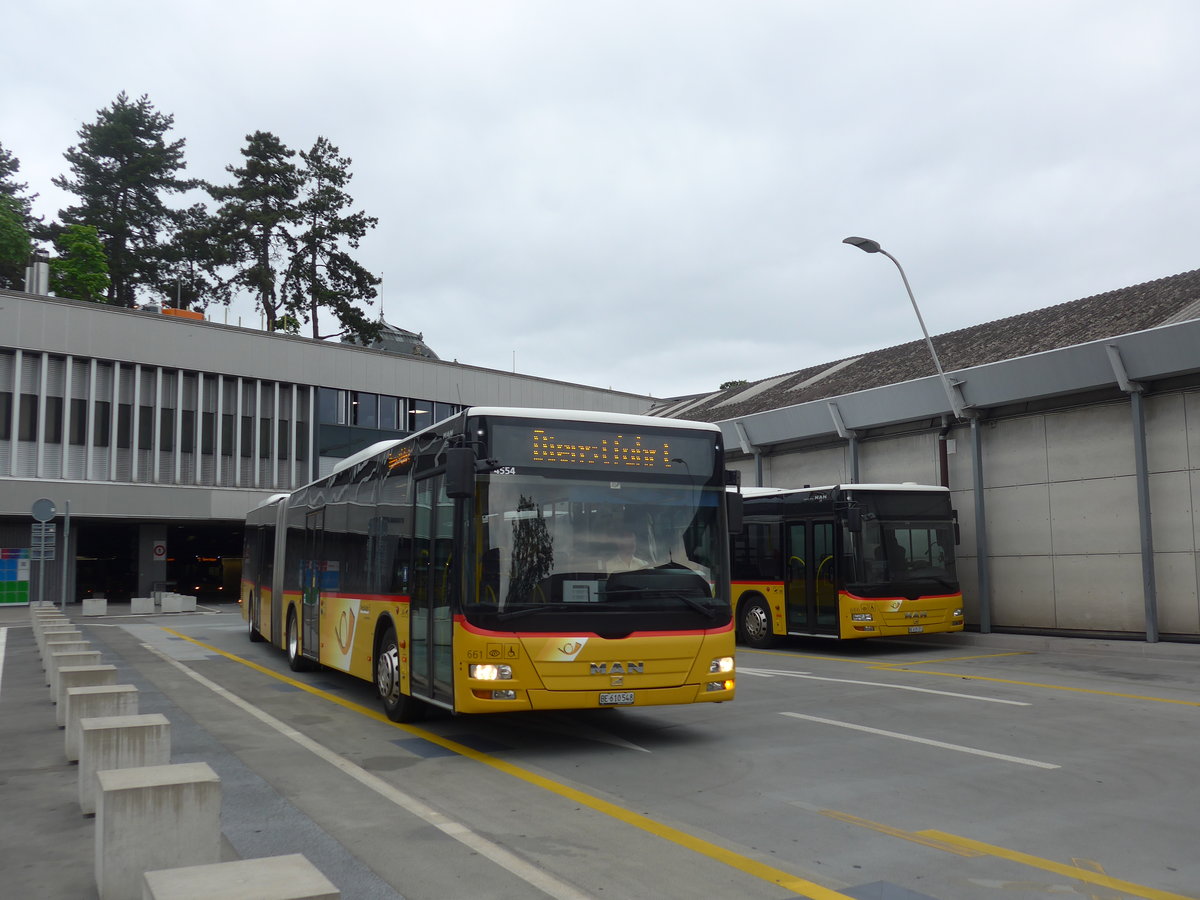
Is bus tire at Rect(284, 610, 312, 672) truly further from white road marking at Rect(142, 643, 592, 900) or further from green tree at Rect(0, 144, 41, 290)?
green tree at Rect(0, 144, 41, 290)

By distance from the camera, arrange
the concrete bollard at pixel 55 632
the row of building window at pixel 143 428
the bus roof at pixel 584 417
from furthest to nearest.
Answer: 1. the row of building window at pixel 143 428
2. the concrete bollard at pixel 55 632
3. the bus roof at pixel 584 417

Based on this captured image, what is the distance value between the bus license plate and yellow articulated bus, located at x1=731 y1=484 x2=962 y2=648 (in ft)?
32.9

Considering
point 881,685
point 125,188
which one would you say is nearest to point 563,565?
point 881,685

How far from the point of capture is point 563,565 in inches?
358

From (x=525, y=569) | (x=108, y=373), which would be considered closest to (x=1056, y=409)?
(x=525, y=569)

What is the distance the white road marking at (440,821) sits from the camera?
5.36 metres

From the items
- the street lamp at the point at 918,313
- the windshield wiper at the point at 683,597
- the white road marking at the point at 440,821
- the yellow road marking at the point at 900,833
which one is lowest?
A: the yellow road marking at the point at 900,833

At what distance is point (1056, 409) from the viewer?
2102cm

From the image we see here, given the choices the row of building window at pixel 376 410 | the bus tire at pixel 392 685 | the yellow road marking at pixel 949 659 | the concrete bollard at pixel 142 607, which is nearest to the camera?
the bus tire at pixel 392 685

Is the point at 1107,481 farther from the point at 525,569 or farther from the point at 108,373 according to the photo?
the point at 108,373

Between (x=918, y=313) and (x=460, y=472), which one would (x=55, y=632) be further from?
(x=918, y=313)

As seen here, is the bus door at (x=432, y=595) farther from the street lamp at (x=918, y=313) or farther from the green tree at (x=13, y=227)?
the green tree at (x=13, y=227)

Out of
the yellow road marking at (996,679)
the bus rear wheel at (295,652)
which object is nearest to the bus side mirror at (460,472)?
the bus rear wheel at (295,652)

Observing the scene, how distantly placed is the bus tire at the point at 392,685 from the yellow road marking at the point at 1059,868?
586 cm
